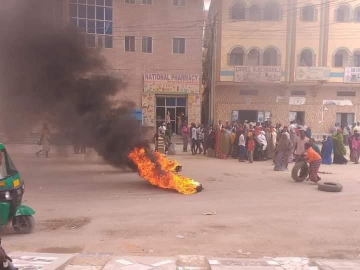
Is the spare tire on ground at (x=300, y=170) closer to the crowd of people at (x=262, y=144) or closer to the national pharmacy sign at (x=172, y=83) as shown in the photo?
the crowd of people at (x=262, y=144)

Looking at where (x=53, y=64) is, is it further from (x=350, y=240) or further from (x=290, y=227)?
(x=350, y=240)

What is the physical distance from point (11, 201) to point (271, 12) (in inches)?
923

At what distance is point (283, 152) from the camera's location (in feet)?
42.4

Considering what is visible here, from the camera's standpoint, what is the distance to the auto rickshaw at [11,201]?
17.6 feet

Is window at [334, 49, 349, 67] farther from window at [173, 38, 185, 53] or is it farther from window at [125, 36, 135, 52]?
window at [125, 36, 135, 52]

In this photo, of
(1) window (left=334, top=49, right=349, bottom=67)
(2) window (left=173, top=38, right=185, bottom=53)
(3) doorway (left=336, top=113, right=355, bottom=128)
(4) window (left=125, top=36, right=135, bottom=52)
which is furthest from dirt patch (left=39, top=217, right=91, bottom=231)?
(1) window (left=334, top=49, right=349, bottom=67)

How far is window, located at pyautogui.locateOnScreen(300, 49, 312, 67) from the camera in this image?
24.9 meters

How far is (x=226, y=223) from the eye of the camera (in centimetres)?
649

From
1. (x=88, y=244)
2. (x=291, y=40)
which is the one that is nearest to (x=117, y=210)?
(x=88, y=244)

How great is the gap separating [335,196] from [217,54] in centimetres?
1739

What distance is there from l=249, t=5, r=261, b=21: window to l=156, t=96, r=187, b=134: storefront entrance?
296 inches

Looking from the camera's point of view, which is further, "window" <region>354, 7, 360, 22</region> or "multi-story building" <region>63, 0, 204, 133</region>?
"window" <region>354, 7, 360, 22</region>

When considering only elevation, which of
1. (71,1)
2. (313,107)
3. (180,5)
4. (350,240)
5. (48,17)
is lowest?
(350,240)

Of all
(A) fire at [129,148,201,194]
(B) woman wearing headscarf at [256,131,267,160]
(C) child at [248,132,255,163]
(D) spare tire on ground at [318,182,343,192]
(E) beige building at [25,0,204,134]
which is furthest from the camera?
(E) beige building at [25,0,204,134]
